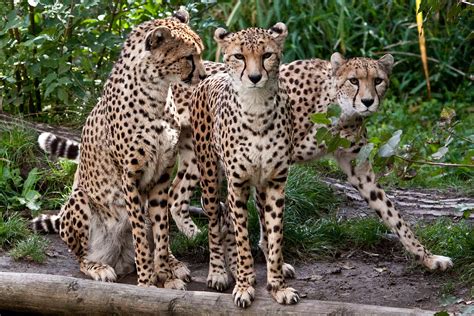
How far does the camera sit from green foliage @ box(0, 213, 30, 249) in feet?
18.2

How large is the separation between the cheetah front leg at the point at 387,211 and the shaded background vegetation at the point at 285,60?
6.2 inches

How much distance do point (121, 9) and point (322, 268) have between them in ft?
7.85

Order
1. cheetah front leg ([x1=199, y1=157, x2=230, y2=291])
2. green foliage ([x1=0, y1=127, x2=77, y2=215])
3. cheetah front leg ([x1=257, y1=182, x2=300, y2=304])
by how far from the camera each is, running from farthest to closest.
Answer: green foliage ([x1=0, y1=127, x2=77, y2=215]), cheetah front leg ([x1=199, y1=157, x2=230, y2=291]), cheetah front leg ([x1=257, y1=182, x2=300, y2=304])

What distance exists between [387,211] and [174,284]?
1.18 meters

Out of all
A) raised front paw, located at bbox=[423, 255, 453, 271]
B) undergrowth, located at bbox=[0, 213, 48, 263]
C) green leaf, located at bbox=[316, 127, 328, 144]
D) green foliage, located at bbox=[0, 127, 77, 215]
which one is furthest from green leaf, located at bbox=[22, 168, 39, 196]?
green leaf, located at bbox=[316, 127, 328, 144]

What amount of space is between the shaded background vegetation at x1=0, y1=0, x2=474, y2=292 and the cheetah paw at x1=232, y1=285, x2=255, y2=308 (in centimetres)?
83

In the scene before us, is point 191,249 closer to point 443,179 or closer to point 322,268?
point 322,268

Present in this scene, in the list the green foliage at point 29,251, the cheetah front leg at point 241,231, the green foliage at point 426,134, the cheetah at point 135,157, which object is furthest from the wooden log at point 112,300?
the green foliage at point 426,134

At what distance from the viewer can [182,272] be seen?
5.12 metres

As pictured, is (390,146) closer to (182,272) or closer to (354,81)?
(354,81)

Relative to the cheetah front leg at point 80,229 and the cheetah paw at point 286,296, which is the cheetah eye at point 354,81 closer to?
the cheetah paw at point 286,296

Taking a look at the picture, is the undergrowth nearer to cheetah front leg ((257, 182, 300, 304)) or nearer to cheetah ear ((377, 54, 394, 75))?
cheetah front leg ((257, 182, 300, 304))

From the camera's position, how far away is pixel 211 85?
Answer: 5113 mm

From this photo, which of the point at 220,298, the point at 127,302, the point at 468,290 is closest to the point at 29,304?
the point at 127,302
